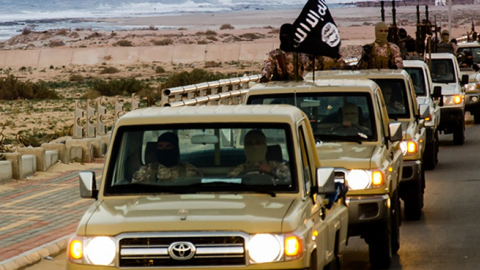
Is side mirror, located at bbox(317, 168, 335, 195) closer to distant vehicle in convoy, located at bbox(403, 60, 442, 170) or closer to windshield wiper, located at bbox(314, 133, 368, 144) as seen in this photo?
windshield wiper, located at bbox(314, 133, 368, 144)

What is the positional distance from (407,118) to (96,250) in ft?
28.2

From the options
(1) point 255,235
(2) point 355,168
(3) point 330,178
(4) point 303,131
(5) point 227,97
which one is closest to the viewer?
(1) point 255,235

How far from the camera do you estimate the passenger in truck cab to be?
323 inches

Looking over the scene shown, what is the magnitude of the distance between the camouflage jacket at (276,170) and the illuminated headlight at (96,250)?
4.07ft

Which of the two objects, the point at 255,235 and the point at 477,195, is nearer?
the point at 255,235

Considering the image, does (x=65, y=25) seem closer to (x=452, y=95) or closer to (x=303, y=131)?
(x=452, y=95)

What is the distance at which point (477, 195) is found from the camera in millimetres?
16516

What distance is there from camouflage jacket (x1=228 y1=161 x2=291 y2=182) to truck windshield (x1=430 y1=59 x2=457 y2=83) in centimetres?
1755

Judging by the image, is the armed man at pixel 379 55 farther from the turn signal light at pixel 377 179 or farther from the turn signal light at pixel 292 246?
the turn signal light at pixel 292 246

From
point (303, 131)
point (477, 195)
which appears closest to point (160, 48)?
point (477, 195)

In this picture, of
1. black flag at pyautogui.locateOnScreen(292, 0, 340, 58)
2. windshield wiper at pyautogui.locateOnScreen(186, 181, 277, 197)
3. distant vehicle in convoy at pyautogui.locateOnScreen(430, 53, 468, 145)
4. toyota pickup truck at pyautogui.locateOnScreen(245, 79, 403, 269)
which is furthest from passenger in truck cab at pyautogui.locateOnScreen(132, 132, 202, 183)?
distant vehicle in convoy at pyautogui.locateOnScreen(430, 53, 468, 145)

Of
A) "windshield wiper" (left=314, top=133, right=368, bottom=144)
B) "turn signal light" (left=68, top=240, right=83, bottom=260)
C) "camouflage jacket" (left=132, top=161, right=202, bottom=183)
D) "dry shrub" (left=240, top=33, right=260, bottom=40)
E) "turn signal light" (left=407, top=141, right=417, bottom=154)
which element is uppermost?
"camouflage jacket" (left=132, top=161, right=202, bottom=183)

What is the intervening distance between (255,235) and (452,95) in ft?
59.1

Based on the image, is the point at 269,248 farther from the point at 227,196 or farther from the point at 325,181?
the point at 325,181
